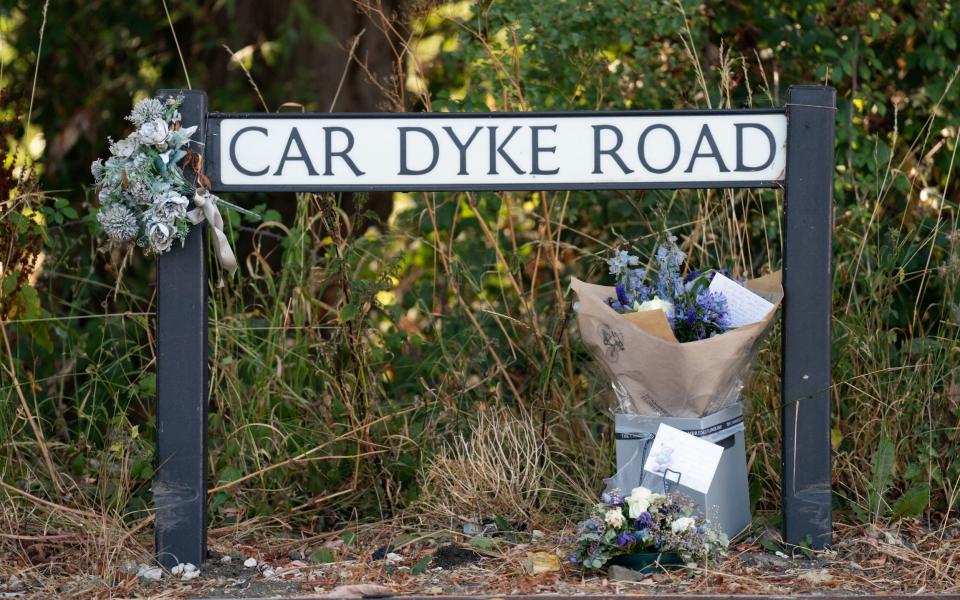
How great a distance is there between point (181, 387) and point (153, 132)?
0.71 m

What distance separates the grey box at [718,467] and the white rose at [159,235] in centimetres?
136

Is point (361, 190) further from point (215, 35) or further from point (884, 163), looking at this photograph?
point (215, 35)

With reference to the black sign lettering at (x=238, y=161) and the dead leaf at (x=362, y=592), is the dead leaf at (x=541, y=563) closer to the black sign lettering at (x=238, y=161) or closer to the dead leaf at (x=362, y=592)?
the dead leaf at (x=362, y=592)

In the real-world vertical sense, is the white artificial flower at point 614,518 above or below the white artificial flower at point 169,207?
below

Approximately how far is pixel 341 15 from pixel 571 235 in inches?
79.3

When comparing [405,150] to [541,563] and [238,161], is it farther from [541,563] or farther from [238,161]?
[541,563]

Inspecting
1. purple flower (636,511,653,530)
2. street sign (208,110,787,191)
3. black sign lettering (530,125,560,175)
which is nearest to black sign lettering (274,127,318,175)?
street sign (208,110,787,191)

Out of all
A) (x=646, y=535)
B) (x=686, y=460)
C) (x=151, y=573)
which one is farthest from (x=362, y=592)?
(x=686, y=460)

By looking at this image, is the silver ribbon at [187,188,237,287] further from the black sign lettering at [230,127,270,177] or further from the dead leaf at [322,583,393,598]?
the dead leaf at [322,583,393,598]

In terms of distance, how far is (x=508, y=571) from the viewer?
298 cm

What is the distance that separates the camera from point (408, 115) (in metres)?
3.02

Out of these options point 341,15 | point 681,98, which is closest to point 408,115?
point 681,98

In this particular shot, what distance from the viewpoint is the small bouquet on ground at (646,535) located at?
2.86 m

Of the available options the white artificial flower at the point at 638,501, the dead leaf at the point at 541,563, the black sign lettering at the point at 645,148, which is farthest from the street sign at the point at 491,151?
the dead leaf at the point at 541,563
